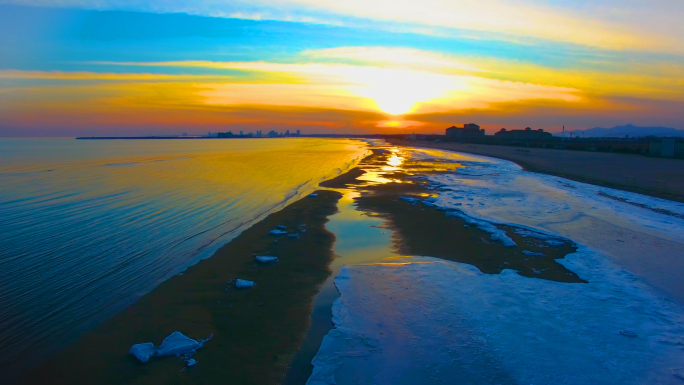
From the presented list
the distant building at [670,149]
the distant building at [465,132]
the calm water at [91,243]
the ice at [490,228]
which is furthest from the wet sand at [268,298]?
the distant building at [465,132]

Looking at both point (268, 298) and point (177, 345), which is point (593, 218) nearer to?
point (268, 298)

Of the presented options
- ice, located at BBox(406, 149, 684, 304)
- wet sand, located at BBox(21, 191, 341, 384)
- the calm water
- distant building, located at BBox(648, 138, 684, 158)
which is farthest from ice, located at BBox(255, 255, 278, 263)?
distant building, located at BBox(648, 138, 684, 158)

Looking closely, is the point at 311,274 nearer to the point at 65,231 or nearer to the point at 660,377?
the point at 660,377

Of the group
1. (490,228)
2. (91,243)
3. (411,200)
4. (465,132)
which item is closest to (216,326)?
(91,243)

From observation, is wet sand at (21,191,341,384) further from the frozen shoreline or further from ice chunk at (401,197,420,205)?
ice chunk at (401,197,420,205)

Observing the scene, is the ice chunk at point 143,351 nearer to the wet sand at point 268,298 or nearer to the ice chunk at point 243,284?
the wet sand at point 268,298
